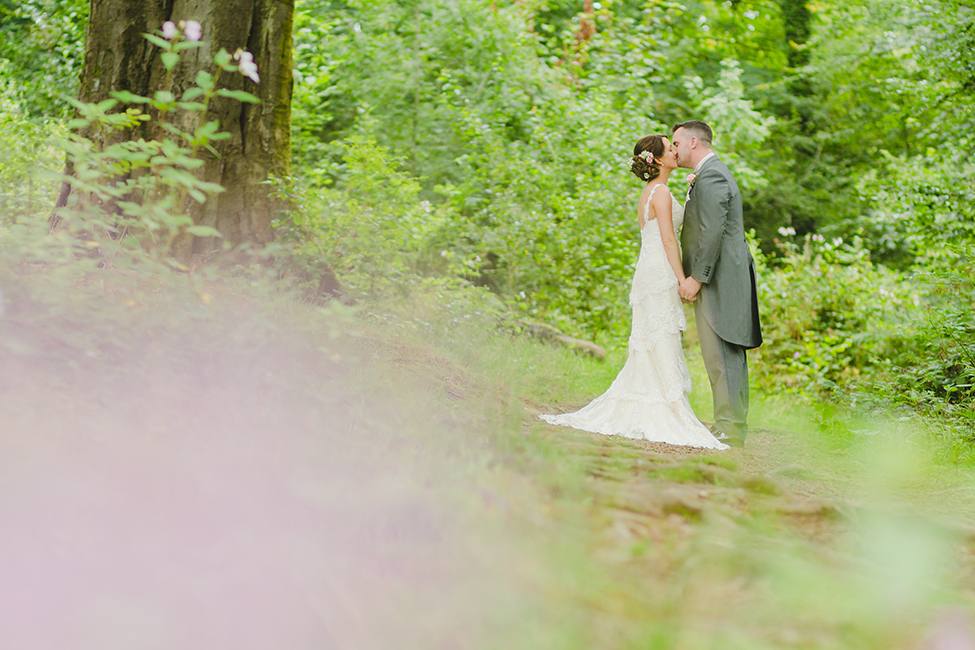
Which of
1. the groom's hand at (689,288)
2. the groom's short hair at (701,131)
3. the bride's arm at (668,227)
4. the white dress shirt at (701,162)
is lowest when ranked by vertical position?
the groom's hand at (689,288)

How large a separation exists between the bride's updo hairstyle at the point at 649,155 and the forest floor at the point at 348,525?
2.79m

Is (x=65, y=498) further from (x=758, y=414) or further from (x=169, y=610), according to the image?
(x=758, y=414)

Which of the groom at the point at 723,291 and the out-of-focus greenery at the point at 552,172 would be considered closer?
the groom at the point at 723,291

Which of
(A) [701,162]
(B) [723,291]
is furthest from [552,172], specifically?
(B) [723,291]

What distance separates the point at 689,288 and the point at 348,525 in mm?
3912

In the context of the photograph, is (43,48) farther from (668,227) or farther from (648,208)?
(668,227)

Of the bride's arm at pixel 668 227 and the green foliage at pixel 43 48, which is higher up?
the green foliage at pixel 43 48

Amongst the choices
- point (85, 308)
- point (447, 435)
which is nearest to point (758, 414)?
point (447, 435)

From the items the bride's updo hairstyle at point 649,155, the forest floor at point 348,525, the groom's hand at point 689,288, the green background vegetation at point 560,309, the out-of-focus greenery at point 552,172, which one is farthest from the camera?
the out-of-focus greenery at point 552,172

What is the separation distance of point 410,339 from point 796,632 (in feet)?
12.4

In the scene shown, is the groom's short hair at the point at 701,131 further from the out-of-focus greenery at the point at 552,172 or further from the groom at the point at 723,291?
the out-of-focus greenery at the point at 552,172

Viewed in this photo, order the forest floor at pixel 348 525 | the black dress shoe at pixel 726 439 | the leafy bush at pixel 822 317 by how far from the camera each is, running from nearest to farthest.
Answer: the forest floor at pixel 348 525
the black dress shoe at pixel 726 439
the leafy bush at pixel 822 317

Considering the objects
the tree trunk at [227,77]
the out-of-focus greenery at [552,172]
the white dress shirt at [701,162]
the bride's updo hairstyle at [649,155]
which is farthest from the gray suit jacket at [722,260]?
the tree trunk at [227,77]

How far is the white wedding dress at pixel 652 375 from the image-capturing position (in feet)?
17.7
